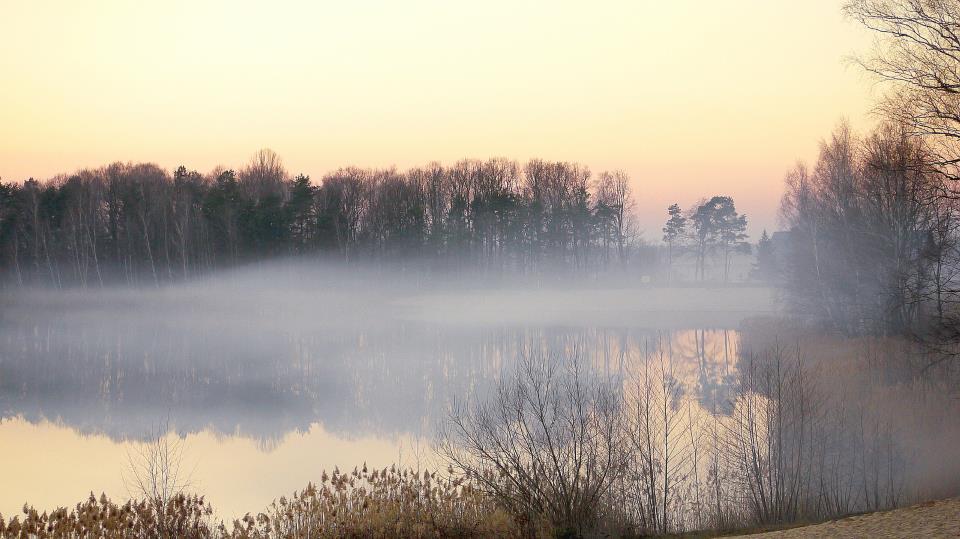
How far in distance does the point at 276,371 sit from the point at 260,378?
1.61 meters

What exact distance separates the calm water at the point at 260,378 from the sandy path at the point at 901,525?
9.48m

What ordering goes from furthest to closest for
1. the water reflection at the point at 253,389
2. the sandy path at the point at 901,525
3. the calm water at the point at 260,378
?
1. the calm water at the point at 260,378
2. the water reflection at the point at 253,389
3. the sandy path at the point at 901,525

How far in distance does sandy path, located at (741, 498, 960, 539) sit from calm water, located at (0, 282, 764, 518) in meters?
9.48

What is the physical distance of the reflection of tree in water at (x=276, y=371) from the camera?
973 inches

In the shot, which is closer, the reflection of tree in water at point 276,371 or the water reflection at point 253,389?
the water reflection at point 253,389

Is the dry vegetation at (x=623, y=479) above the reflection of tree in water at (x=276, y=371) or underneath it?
above

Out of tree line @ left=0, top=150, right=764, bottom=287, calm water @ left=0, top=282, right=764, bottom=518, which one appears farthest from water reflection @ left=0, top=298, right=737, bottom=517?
tree line @ left=0, top=150, right=764, bottom=287

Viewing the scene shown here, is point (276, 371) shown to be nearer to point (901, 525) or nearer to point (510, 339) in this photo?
point (510, 339)

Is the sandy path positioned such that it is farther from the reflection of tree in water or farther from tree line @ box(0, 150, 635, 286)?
tree line @ box(0, 150, 635, 286)

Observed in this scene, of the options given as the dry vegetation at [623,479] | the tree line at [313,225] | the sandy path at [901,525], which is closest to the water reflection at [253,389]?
the dry vegetation at [623,479]

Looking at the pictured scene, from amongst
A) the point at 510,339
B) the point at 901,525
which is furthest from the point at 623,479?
the point at 510,339

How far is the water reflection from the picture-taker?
62.6ft

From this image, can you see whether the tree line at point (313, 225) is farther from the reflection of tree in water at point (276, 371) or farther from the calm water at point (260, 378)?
the reflection of tree in water at point (276, 371)

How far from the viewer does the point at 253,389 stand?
29.9 metres
